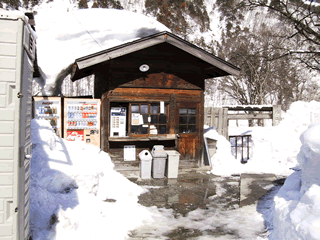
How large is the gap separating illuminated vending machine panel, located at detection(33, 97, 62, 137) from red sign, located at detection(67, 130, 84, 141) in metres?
0.33

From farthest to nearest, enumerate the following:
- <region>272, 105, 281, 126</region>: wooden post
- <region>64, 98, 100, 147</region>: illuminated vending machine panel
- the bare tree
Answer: <region>272, 105, 281, 126</region>: wooden post → the bare tree → <region>64, 98, 100, 147</region>: illuminated vending machine panel

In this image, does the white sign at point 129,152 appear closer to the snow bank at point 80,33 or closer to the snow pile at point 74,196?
the snow pile at point 74,196

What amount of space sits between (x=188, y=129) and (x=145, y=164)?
7.66 feet

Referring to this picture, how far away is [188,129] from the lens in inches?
423

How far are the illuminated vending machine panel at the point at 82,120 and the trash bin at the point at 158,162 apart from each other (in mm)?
2079

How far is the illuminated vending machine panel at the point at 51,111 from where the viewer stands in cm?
904

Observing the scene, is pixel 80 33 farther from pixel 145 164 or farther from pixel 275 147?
pixel 275 147

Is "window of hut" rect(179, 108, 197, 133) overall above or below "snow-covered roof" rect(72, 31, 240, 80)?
below

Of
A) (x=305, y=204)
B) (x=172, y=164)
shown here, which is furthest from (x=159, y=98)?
(x=305, y=204)

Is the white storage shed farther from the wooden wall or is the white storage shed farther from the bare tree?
the bare tree

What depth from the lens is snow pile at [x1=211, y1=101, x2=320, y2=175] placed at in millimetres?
11195

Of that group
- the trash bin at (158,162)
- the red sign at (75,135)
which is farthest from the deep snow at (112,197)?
the trash bin at (158,162)

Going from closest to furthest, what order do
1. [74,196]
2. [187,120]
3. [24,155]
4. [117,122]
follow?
[24,155], [74,196], [117,122], [187,120]

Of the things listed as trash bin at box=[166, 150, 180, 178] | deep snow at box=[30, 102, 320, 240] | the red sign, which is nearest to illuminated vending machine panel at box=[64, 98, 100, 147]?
the red sign
